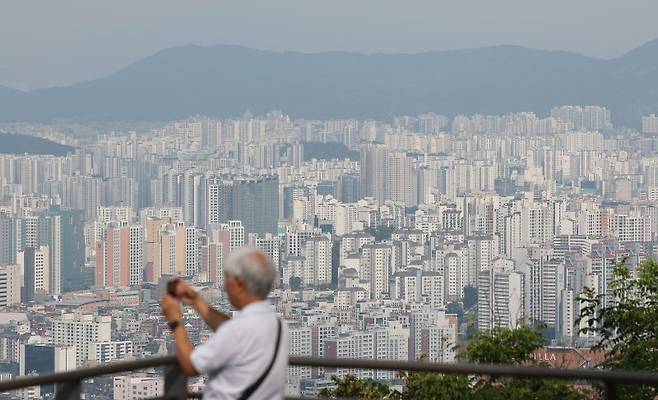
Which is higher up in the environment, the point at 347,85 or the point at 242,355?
the point at 347,85

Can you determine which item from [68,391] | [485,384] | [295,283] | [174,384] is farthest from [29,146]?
Answer: [68,391]

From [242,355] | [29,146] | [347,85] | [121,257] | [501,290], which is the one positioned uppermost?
[347,85]

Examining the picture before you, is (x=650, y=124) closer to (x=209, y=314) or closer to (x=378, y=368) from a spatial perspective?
(x=378, y=368)

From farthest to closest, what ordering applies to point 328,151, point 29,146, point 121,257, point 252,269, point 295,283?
point 328,151, point 29,146, point 121,257, point 295,283, point 252,269

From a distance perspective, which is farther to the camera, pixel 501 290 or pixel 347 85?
pixel 347 85

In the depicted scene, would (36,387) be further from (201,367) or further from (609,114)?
(609,114)

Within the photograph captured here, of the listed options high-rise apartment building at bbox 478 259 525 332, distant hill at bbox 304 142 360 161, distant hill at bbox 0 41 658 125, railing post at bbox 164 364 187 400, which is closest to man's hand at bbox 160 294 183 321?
railing post at bbox 164 364 187 400
